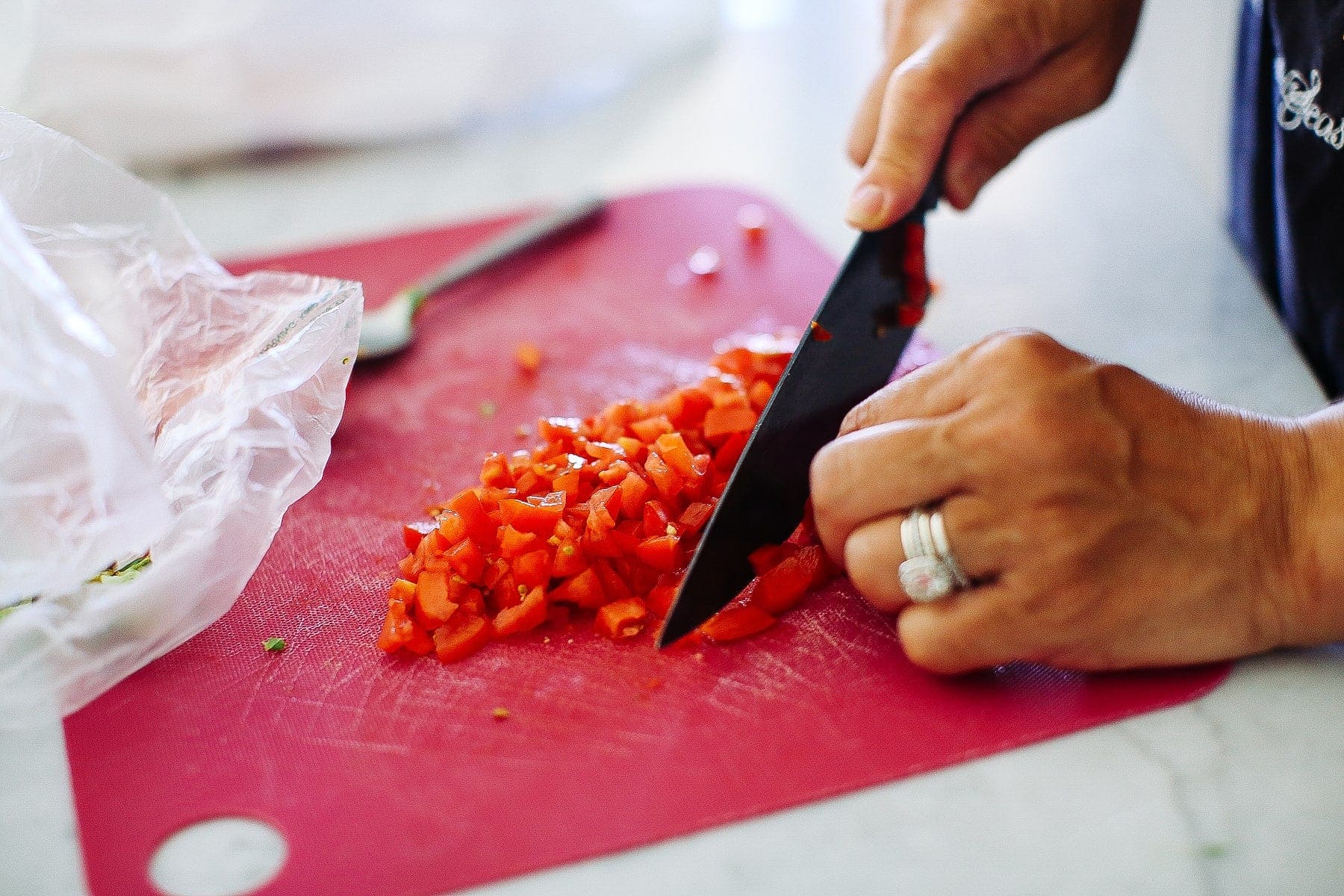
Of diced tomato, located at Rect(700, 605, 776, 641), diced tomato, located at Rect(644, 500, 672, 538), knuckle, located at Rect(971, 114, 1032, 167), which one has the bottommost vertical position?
diced tomato, located at Rect(700, 605, 776, 641)

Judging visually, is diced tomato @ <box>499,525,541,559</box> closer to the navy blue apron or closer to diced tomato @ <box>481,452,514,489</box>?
diced tomato @ <box>481,452,514,489</box>

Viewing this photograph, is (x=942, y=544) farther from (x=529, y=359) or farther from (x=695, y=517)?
(x=529, y=359)

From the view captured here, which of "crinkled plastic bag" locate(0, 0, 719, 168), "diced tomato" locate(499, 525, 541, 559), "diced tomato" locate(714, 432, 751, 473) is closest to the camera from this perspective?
"diced tomato" locate(499, 525, 541, 559)

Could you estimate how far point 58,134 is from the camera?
3.57ft

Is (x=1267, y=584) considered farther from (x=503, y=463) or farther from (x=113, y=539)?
(x=113, y=539)

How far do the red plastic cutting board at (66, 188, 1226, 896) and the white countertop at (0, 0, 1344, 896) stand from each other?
0.03 m

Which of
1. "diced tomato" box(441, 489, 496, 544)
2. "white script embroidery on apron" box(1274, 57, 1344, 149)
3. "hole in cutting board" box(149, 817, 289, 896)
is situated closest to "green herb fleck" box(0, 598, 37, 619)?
"hole in cutting board" box(149, 817, 289, 896)

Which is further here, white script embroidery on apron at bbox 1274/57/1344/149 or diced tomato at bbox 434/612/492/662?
white script embroidery on apron at bbox 1274/57/1344/149

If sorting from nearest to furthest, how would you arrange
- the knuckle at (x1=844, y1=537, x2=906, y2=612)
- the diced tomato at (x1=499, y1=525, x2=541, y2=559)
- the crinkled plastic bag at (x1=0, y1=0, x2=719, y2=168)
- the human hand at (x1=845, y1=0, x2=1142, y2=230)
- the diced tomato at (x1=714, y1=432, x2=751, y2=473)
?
the knuckle at (x1=844, y1=537, x2=906, y2=612), the diced tomato at (x1=499, y1=525, x2=541, y2=559), the diced tomato at (x1=714, y1=432, x2=751, y2=473), the human hand at (x1=845, y1=0, x2=1142, y2=230), the crinkled plastic bag at (x1=0, y1=0, x2=719, y2=168)

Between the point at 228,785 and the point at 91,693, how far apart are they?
5.4 inches

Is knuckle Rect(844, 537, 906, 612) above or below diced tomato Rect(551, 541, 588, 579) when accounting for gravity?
above

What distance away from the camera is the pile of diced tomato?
0.98 metres

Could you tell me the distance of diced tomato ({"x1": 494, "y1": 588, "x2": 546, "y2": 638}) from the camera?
97 centimetres

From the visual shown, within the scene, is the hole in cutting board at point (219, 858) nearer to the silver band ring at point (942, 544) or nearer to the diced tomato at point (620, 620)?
the diced tomato at point (620, 620)
